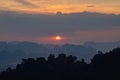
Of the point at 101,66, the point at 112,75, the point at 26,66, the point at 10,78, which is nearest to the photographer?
the point at 112,75

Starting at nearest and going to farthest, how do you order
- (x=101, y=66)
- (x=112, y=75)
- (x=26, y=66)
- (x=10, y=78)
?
(x=112, y=75)
(x=101, y=66)
(x=10, y=78)
(x=26, y=66)

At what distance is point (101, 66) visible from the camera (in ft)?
193

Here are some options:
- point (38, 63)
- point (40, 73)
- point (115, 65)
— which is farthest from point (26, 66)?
point (115, 65)

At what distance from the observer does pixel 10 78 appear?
207 ft

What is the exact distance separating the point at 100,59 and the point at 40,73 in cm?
848

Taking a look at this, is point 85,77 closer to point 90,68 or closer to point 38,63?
point 90,68

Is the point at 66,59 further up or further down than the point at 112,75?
further up

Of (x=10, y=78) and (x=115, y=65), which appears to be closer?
(x=115, y=65)

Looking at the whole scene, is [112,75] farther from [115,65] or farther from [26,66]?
[26,66]

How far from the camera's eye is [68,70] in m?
60.7

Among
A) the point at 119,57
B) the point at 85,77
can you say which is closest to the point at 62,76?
the point at 85,77

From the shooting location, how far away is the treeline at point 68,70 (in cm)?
5581

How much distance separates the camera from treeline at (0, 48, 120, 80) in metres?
55.8

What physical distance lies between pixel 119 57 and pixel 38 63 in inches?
547
